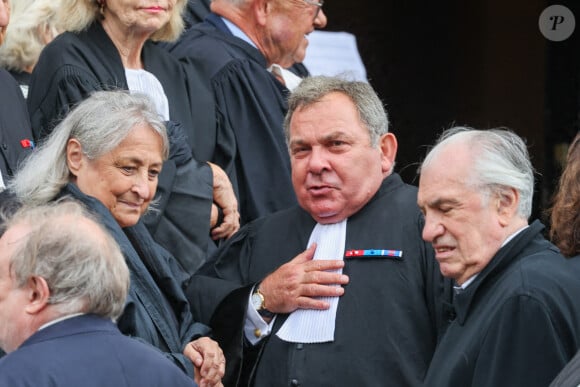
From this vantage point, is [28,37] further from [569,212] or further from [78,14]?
[569,212]

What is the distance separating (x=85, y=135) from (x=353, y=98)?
110 cm

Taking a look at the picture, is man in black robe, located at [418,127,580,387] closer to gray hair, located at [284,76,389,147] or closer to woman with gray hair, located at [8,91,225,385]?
gray hair, located at [284,76,389,147]

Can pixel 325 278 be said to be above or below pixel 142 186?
below

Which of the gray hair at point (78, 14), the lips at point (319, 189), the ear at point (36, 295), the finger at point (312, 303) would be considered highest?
the gray hair at point (78, 14)

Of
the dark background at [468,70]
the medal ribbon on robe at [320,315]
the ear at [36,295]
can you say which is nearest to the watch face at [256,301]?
the medal ribbon on robe at [320,315]

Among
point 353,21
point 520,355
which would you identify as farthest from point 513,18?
point 520,355

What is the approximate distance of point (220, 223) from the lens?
234 inches

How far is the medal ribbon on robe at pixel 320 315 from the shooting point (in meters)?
5.14

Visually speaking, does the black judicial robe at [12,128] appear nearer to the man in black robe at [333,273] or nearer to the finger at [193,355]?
the man in black robe at [333,273]

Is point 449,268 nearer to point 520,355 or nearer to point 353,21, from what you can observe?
point 520,355

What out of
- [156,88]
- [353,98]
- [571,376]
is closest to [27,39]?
[156,88]

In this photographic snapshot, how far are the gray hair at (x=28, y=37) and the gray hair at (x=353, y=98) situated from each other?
1.57 meters

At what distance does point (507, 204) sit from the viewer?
4.44 metres

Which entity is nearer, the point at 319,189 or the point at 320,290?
the point at 320,290
